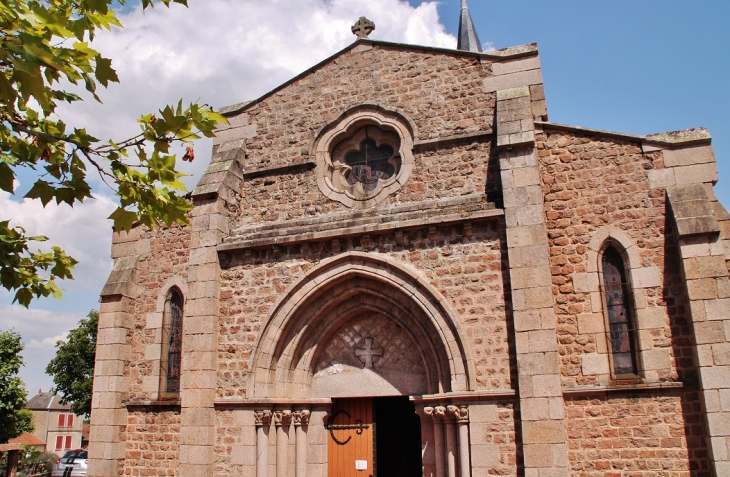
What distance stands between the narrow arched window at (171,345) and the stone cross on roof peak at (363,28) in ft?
18.6

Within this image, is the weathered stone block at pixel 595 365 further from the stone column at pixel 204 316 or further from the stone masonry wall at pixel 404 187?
the stone column at pixel 204 316

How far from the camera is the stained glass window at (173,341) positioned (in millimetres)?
10961

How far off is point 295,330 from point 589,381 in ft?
14.7

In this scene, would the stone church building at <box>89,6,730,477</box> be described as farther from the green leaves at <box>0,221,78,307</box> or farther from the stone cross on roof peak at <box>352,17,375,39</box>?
the green leaves at <box>0,221,78,307</box>

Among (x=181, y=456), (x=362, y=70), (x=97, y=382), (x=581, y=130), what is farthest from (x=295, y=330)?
(x=581, y=130)

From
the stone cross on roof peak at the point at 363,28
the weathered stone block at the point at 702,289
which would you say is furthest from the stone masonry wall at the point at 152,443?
the weathered stone block at the point at 702,289

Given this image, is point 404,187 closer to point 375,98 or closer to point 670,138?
point 375,98

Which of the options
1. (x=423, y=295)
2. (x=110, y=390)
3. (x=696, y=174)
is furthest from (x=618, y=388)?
(x=110, y=390)

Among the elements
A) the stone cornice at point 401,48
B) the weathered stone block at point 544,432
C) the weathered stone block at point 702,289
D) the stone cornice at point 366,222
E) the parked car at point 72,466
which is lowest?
the parked car at point 72,466

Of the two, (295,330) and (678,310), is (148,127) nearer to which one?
(295,330)

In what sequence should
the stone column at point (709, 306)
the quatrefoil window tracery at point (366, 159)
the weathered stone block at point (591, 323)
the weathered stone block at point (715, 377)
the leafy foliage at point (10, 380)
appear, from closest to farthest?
the stone column at point (709, 306)
the weathered stone block at point (715, 377)
the weathered stone block at point (591, 323)
the quatrefoil window tracery at point (366, 159)
the leafy foliage at point (10, 380)

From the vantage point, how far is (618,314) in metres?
8.59

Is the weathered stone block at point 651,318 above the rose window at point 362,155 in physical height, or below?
below

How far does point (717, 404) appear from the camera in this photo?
24.9 feet
